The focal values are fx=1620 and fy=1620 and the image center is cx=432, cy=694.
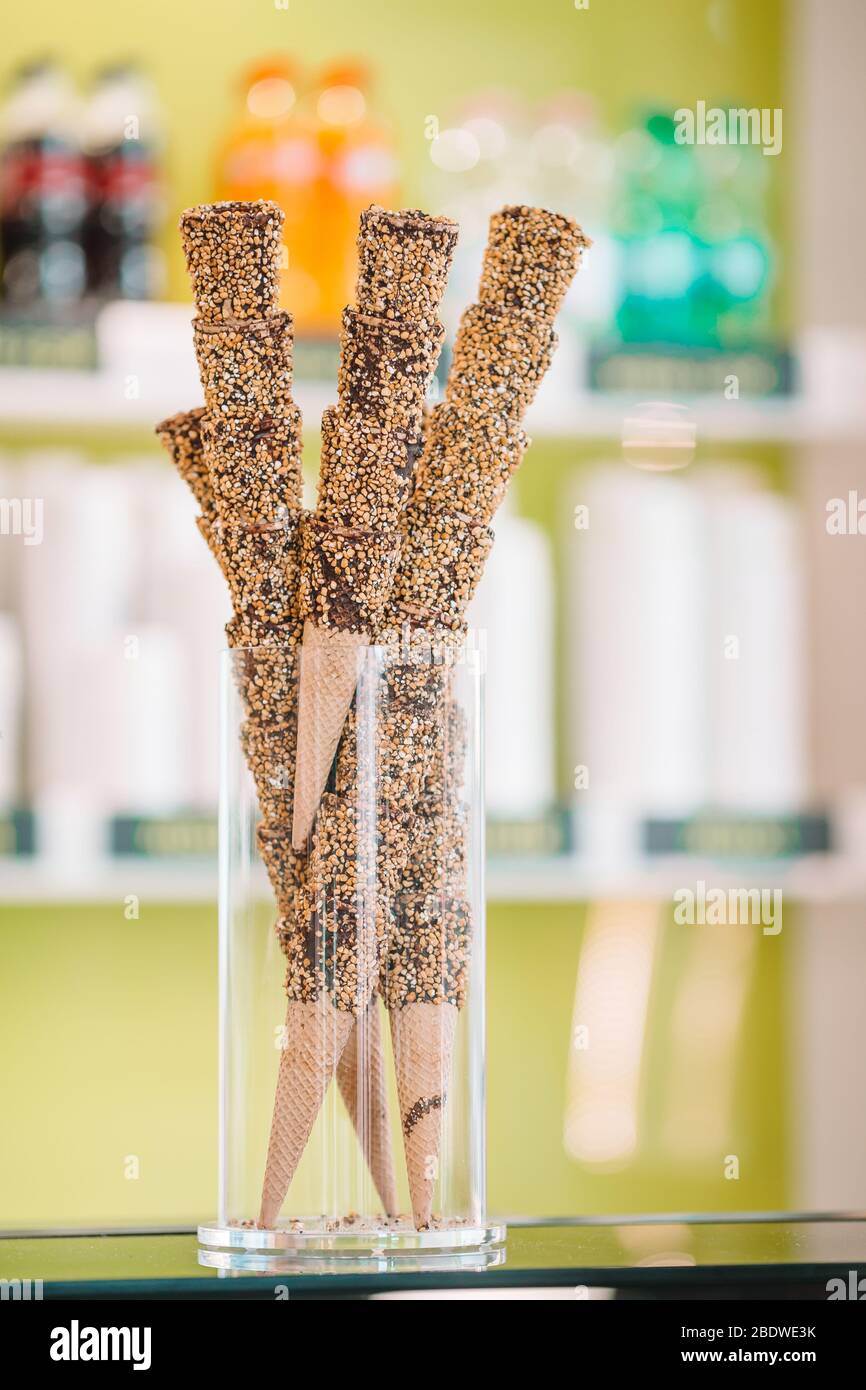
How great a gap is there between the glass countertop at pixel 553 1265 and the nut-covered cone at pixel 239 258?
13.5 inches

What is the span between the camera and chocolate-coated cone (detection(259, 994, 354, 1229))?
1.90 feet

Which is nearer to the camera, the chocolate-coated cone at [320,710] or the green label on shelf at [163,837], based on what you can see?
the chocolate-coated cone at [320,710]

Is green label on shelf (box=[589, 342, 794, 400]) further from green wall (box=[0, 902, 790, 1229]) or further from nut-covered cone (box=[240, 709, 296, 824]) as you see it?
nut-covered cone (box=[240, 709, 296, 824])

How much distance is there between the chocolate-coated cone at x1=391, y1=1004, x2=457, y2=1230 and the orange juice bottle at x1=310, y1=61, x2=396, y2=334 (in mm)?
1138

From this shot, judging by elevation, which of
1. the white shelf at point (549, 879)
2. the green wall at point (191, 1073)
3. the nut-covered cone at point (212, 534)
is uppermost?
the nut-covered cone at point (212, 534)

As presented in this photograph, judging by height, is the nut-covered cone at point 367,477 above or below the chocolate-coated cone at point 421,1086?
above

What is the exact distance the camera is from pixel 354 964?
58cm

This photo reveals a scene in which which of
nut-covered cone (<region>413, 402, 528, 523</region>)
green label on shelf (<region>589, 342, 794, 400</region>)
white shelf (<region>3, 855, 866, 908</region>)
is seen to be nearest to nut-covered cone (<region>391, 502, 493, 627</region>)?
nut-covered cone (<region>413, 402, 528, 523</region>)

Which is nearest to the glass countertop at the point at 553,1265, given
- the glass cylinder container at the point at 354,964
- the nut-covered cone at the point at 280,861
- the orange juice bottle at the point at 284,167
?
the glass cylinder container at the point at 354,964

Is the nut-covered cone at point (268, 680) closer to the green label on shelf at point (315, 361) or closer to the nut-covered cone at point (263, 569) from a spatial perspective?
the nut-covered cone at point (263, 569)

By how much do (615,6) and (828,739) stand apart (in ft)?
2.97

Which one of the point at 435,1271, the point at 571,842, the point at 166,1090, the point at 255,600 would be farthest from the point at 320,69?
the point at 435,1271

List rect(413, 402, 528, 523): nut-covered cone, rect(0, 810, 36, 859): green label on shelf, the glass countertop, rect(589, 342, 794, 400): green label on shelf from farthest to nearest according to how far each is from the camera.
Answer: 1. rect(589, 342, 794, 400): green label on shelf
2. rect(0, 810, 36, 859): green label on shelf
3. rect(413, 402, 528, 523): nut-covered cone
4. the glass countertop

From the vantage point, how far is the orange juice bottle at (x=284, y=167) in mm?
1643
